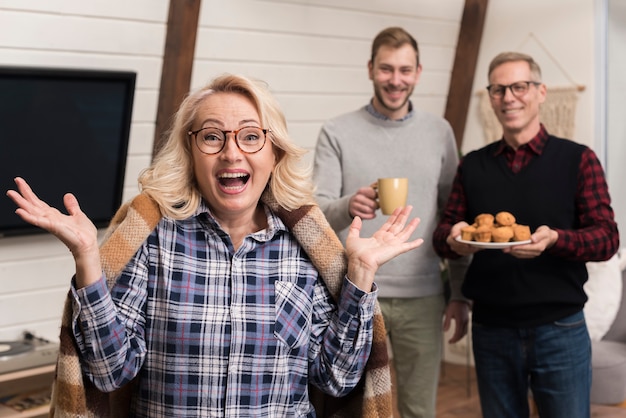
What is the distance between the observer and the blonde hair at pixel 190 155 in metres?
1.88

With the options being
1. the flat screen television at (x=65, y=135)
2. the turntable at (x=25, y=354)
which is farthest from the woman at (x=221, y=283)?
the turntable at (x=25, y=354)

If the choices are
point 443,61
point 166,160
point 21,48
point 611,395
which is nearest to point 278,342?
point 166,160

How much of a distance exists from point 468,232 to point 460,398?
239 centimetres

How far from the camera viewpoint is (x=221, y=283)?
183cm

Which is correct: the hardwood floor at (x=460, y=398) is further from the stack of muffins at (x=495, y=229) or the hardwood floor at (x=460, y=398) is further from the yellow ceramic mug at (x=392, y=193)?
the yellow ceramic mug at (x=392, y=193)

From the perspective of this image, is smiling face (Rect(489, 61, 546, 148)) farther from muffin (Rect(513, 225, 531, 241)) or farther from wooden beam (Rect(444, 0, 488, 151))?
wooden beam (Rect(444, 0, 488, 151))

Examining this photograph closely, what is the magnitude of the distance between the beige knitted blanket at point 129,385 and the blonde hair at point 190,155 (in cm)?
3

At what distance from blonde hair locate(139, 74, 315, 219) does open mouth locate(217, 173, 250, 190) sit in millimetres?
72

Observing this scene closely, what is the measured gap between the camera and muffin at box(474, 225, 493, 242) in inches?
103

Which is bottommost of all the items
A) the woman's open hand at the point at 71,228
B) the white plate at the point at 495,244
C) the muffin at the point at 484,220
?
the woman's open hand at the point at 71,228

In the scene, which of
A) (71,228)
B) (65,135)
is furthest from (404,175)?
(71,228)

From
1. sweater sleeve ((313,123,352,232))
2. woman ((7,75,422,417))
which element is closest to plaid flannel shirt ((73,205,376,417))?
woman ((7,75,422,417))

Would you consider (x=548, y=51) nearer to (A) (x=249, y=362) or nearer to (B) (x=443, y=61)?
(B) (x=443, y=61)

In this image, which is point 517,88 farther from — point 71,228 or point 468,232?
point 71,228
